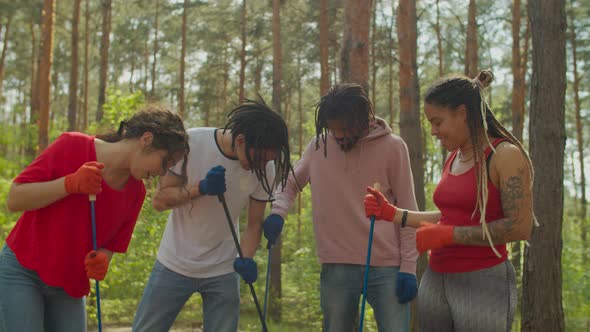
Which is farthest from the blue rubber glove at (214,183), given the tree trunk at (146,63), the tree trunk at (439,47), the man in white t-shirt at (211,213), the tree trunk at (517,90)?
Answer: the tree trunk at (146,63)

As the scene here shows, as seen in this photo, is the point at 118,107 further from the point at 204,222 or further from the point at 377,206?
the point at 377,206

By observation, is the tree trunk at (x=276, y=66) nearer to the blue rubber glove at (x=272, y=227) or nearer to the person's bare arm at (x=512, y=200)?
the blue rubber glove at (x=272, y=227)

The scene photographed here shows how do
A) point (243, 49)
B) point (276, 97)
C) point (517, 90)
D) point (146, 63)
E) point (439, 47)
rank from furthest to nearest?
point (146, 63) < point (439, 47) < point (243, 49) < point (517, 90) < point (276, 97)

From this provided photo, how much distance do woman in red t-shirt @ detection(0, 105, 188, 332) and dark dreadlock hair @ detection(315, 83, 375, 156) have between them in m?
0.78

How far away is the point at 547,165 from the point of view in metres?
4.66

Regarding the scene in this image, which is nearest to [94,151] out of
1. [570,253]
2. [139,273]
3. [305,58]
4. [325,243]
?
[325,243]

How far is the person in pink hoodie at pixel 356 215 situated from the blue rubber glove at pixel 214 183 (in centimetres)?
61

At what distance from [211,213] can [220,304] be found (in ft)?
1.57

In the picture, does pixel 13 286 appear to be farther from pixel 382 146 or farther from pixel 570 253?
pixel 570 253

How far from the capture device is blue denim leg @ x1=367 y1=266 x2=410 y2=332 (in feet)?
9.75

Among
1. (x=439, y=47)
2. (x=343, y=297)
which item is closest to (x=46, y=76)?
(x=343, y=297)

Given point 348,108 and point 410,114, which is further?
point 410,114

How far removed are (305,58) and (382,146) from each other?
15478mm

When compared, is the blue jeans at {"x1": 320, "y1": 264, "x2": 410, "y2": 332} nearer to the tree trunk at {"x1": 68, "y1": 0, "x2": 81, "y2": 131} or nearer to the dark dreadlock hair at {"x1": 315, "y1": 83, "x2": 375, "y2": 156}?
the dark dreadlock hair at {"x1": 315, "y1": 83, "x2": 375, "y2": 156}
